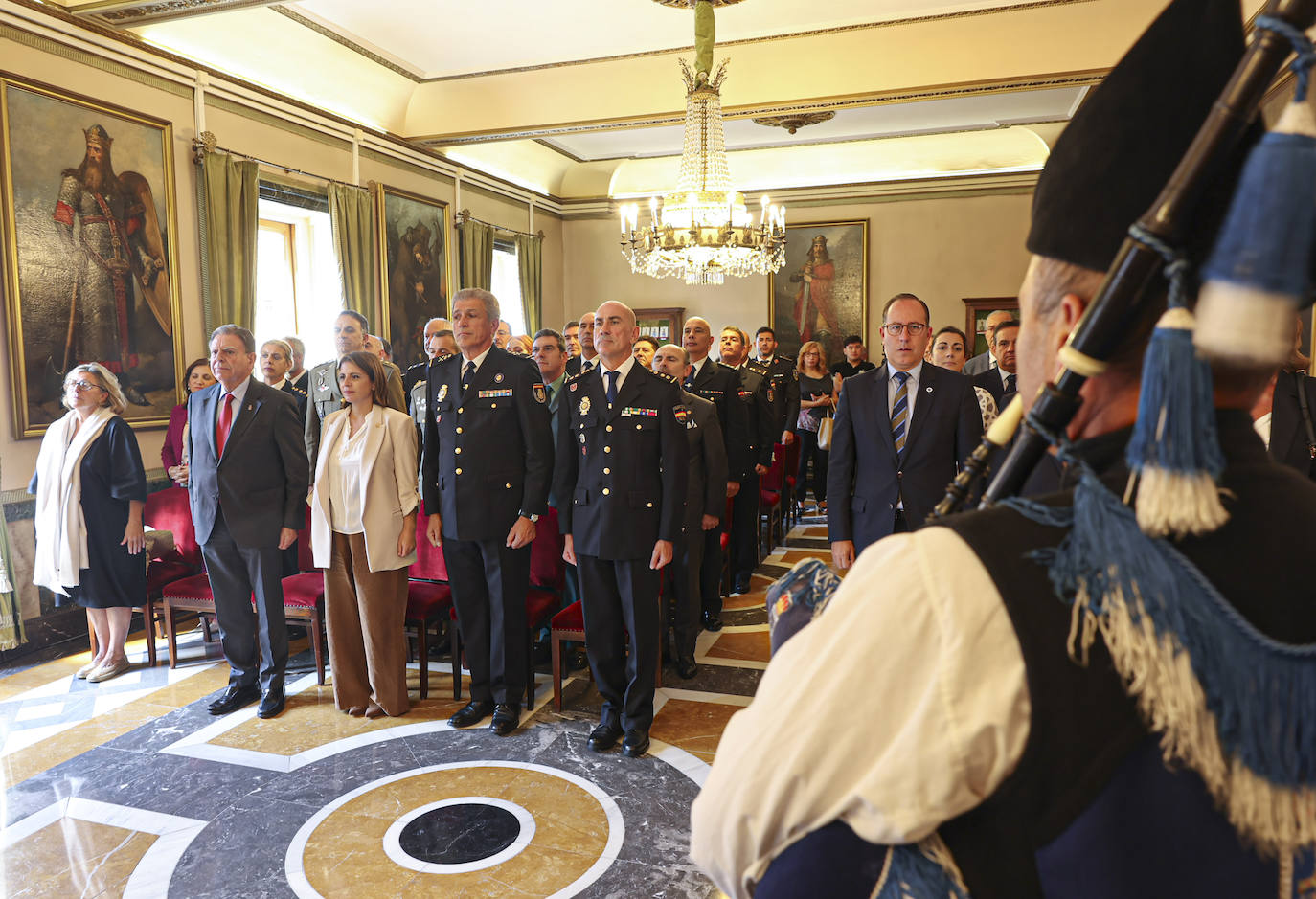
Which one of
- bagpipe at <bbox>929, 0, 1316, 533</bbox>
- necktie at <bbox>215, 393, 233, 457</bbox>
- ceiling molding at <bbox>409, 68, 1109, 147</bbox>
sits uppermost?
ceiling molding at <bbox>409, 68, 1109, 147</bbox>

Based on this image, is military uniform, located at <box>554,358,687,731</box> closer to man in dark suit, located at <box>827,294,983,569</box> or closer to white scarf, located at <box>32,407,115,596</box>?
man in dark suit, located at <box>827,294,983,569</box>

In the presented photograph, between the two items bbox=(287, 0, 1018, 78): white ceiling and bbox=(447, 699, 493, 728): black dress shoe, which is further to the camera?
bbox=(287, 0, 1018, 78): white ceiling

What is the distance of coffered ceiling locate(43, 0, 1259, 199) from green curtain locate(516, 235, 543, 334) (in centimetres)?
159

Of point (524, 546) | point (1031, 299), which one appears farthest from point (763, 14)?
point (1031, 299)

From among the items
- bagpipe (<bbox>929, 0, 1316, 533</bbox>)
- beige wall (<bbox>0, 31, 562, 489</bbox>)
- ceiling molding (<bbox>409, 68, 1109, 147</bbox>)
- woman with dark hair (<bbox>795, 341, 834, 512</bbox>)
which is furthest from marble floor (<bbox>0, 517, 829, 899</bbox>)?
ceiling molding (<bbox>409, 68, 1109, 147</bbox>)

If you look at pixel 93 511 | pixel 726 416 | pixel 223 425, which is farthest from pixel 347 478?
pixel 726 416

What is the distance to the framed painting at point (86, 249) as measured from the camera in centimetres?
470

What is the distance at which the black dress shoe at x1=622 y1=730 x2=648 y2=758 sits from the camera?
3.41m

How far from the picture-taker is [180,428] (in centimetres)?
529

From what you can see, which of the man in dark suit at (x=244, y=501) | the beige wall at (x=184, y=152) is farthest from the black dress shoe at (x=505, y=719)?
the beige wall at (x=184, y=152)

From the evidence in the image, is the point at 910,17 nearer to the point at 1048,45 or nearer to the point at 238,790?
the point at 1048,45

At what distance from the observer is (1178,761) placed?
0.63 m

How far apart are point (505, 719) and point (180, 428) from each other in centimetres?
316

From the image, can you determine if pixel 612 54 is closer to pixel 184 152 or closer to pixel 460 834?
pixel 184 152
